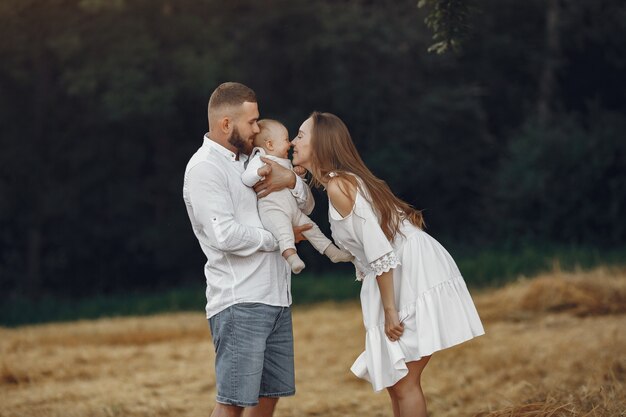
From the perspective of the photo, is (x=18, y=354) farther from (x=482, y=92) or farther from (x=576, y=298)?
(x=482, y=92)

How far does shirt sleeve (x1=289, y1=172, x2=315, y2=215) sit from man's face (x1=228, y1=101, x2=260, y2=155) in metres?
0.29

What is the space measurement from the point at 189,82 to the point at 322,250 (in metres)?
12.2

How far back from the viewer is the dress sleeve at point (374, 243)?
404 cm

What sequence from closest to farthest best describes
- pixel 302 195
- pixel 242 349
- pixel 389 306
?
pixel 242 349 < pixel 389 306 < pixel 302 195

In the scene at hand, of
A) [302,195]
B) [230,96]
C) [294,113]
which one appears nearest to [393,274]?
[302,195]

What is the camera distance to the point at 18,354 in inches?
324

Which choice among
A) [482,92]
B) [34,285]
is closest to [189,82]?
Answer: [34,285]

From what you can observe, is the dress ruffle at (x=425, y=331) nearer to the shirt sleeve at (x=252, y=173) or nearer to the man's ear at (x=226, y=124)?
the shirt sleeve at (x=252, y=173)

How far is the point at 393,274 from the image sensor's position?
4215 mm

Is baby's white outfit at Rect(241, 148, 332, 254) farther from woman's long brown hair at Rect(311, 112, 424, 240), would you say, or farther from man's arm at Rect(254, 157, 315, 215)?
woman's long brown hair at Rect(311, 112, 424, 240)

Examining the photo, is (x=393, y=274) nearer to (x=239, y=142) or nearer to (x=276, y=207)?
(x=276, y=207)

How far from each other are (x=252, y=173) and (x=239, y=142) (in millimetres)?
163

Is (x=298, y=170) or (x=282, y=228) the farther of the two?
(x=298, y=170)

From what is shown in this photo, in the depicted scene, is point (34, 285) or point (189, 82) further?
point (34, 285)
